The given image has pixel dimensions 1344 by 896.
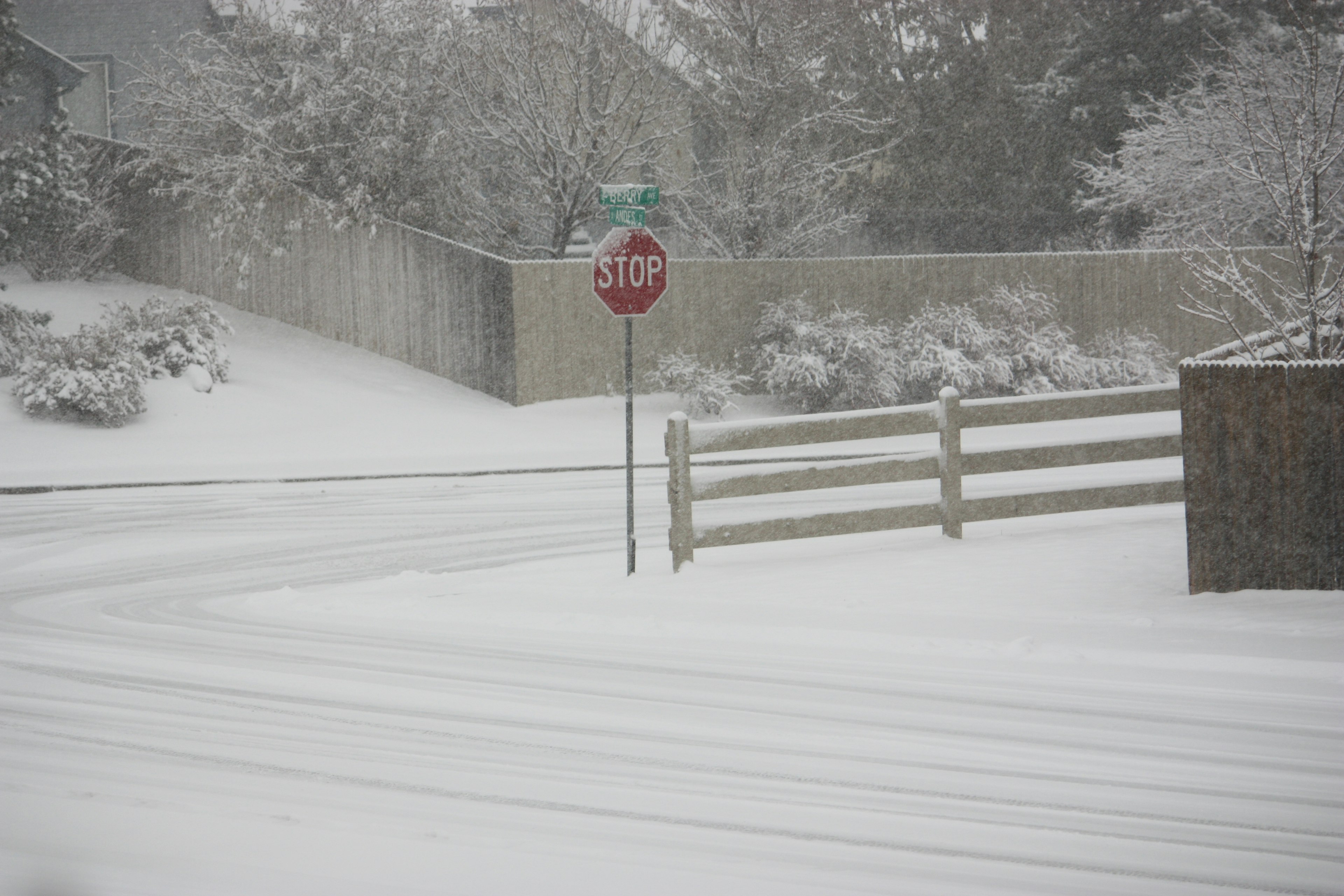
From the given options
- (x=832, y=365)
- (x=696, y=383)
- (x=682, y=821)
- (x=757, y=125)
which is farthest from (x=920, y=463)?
(x=757, y=125)

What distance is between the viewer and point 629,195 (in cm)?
1017

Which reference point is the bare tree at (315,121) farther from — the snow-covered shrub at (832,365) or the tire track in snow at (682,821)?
the tire track in snow at (682,821)

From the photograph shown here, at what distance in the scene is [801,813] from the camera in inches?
206

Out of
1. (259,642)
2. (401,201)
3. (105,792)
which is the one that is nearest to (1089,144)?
(401,201)

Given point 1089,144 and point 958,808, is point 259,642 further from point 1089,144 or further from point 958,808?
point 1089,144

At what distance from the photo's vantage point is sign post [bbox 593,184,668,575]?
1011 centimetres

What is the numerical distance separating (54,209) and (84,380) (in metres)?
7.16

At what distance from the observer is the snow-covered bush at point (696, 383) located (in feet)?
69.4

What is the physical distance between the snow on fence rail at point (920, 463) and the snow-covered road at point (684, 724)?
0.97 ft

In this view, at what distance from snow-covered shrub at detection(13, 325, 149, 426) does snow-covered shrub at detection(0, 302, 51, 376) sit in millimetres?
895

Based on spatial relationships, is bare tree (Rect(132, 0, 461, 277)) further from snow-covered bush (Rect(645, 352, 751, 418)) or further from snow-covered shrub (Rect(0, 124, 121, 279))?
snow-covered bush (Rect(645, 352, 751, 418))

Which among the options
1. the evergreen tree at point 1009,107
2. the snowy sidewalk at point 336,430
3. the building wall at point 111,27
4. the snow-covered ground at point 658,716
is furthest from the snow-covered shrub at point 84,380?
the evergreen tree at point 1009,107

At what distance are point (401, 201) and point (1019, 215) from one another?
19574 millimetres

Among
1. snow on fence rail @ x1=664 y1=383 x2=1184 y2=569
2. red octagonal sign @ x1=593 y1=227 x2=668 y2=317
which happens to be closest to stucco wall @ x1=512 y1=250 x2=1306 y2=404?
red octagonal sign @ x1=593 y1=227 x2=668 y2=317
